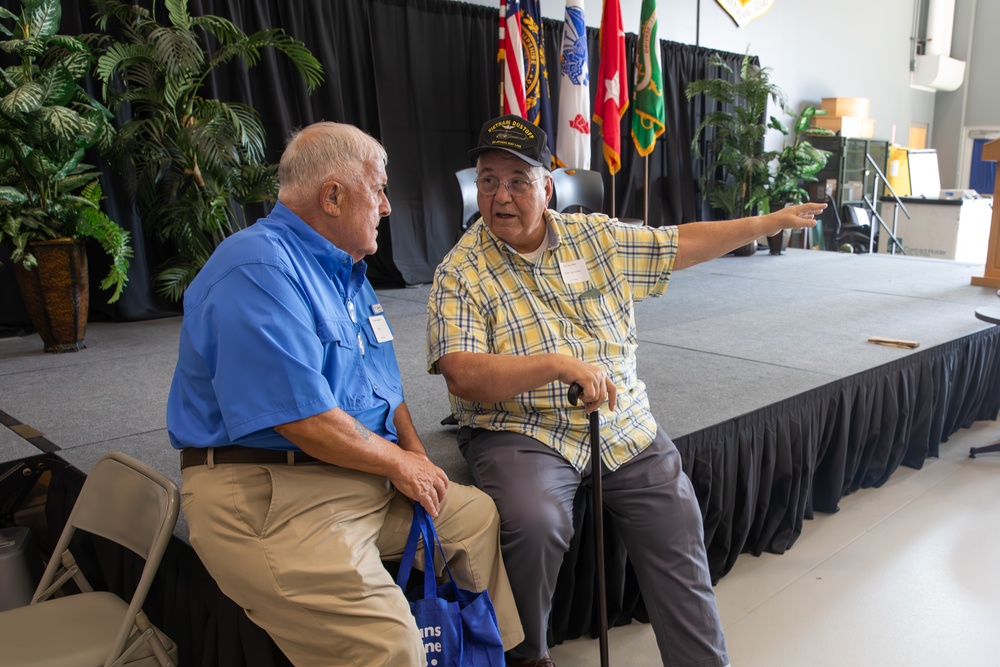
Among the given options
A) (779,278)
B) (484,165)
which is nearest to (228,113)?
(484,165)

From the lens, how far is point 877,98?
11.6 meters

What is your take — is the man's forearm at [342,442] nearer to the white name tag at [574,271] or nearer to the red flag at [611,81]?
the white name tag at [574,271]

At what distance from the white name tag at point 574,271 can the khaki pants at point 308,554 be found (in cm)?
70

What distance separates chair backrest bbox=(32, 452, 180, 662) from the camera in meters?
1.31

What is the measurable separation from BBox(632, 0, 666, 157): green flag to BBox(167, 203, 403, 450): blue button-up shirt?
541 cm

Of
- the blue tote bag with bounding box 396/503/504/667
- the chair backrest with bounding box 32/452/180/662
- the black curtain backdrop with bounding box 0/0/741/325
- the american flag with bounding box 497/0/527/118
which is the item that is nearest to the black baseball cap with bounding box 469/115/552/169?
the blue tote bag with bounding box 396/503/504/667

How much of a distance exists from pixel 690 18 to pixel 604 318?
720 cm

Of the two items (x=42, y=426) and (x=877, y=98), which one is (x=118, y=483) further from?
(x=877, y=98)

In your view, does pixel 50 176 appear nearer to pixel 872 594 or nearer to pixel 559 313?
pixel 559 313

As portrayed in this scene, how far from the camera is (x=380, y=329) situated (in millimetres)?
1635

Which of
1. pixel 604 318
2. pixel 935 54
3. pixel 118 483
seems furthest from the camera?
pixel 935 54

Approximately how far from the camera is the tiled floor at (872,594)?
1.98m

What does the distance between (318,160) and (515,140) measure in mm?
535

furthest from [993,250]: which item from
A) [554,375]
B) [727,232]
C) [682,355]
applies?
[554,375]
